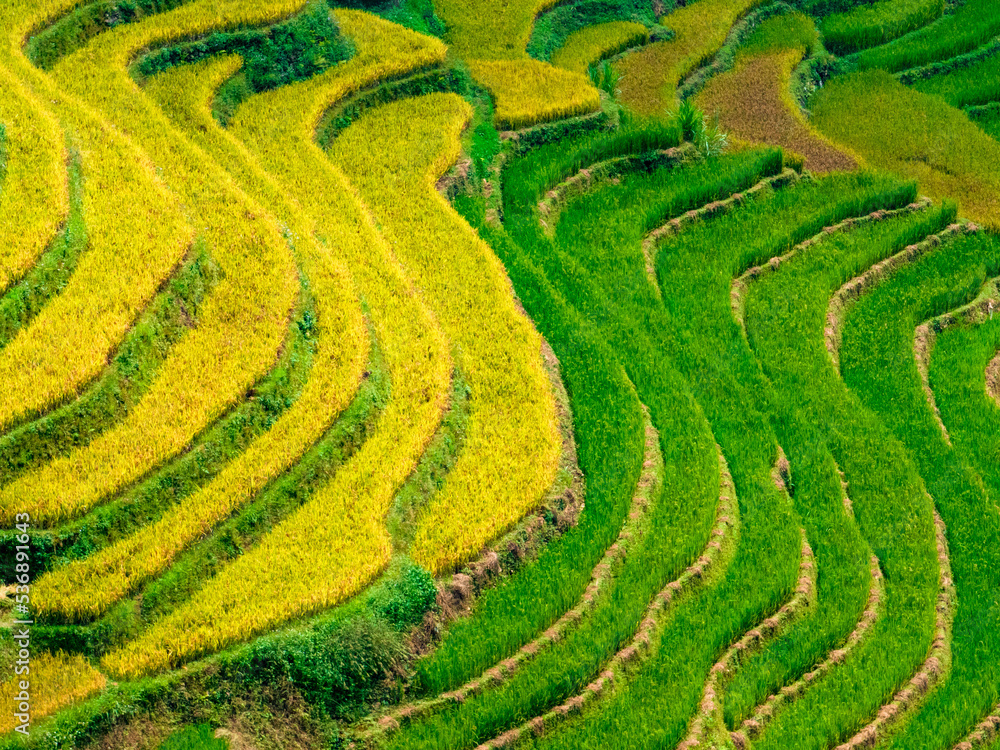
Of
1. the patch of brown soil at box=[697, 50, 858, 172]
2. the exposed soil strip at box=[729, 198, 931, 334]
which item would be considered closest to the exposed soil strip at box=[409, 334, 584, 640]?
the exposed soil strip at box=[729, 198, 931, 334]

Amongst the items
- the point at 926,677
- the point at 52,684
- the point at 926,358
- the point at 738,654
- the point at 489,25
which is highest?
the point at 489,25

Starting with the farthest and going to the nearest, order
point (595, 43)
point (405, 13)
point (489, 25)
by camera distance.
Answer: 1. point (595, 43)
2. point (489, 25)
3. point (405, 13)

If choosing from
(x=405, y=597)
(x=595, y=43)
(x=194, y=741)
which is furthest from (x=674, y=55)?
(x=194, y=741)

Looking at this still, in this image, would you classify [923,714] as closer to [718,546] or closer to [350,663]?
[718,546]

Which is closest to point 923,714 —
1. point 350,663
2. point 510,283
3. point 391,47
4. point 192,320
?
point 350,663

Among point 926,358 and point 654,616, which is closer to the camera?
point 654,616

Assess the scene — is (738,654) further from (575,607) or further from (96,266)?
(96,266)

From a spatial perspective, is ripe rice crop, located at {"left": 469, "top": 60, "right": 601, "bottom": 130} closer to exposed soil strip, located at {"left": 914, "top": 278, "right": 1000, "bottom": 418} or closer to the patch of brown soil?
the patch of brown soil

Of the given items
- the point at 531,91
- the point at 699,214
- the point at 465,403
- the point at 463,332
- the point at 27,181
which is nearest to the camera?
the point at 465,403
